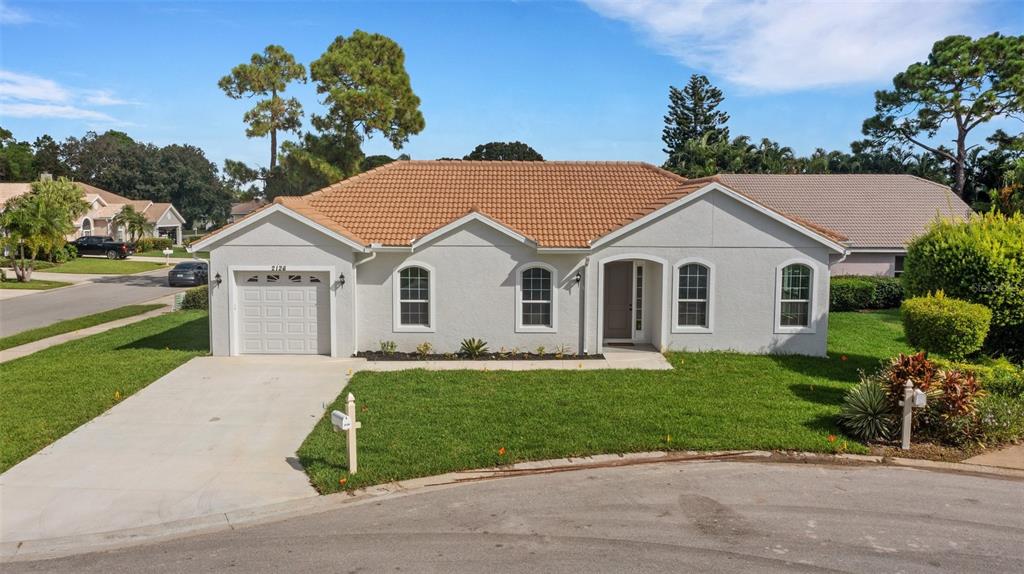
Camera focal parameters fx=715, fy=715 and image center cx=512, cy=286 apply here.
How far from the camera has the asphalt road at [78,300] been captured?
24.5 meters

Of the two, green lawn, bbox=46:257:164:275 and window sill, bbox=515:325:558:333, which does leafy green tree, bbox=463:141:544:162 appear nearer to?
green lawn, bbox=46:257:164:275

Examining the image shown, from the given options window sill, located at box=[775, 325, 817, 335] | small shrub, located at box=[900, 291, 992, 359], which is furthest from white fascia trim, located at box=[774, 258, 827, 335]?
small shrub, located at box=[900, 291, 992, 359]

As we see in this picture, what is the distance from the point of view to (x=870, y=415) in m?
11.2

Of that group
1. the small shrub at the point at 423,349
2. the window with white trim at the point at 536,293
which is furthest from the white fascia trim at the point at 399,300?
the window with white trim at the point at 536,293

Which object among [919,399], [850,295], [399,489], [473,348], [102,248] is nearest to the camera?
[399,489]

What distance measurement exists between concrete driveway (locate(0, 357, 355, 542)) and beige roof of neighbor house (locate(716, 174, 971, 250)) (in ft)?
78.8

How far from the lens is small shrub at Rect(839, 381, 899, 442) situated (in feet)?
36.5

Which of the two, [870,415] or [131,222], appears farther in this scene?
[131,222]

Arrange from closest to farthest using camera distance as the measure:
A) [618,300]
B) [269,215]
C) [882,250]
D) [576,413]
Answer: [576,413]
[269,215]
[618,300]
[882,250]

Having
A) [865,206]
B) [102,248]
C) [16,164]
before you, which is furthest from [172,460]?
[16,164]

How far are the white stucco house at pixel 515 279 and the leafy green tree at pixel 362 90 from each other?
50.8 feet

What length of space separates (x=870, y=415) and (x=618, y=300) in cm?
795

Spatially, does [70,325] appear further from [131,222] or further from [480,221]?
[131,222]

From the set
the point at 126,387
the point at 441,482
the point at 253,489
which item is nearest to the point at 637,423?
the point at 441,482
